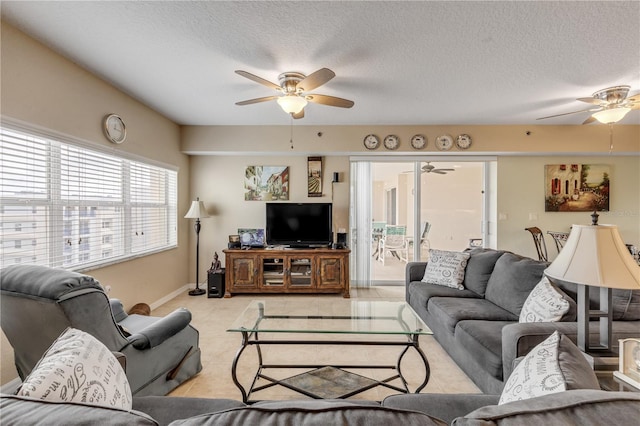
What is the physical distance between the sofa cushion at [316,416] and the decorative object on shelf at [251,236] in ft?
14.8

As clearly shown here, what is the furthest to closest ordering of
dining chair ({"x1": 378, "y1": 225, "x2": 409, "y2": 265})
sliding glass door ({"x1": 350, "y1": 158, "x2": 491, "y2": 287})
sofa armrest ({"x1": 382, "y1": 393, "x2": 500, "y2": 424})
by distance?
dining chair ({"x1": 378, "y1": 225, "x2": 409, "y2": 265})
sliding glass door ({"x1": 350, "y1": 158, "x2": 491, "y2": 287})
sofa armrest ({"x1": 382, "y1": 393, "x2": 500, "y2": 424})

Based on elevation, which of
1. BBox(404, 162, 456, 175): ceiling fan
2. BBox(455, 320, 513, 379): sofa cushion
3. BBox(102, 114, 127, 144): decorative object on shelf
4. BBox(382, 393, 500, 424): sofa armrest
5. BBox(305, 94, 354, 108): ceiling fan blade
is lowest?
BBox(455, 320, 513, 379): sofa cushion

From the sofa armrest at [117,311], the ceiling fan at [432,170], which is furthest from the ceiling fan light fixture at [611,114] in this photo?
the sofa armrest at [117,311]

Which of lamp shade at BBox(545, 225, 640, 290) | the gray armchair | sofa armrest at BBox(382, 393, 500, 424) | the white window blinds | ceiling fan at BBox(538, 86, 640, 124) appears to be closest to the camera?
sofa armrest at BBox(382, 393, 500, 424)

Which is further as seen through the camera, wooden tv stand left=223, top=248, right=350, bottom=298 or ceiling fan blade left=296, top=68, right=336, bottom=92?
wooden tv stand left=223, top=248, right=350, bottom=298

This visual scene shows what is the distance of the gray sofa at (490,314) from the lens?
1915 millimetres

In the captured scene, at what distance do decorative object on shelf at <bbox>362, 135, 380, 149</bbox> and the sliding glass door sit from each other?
14.9 inches

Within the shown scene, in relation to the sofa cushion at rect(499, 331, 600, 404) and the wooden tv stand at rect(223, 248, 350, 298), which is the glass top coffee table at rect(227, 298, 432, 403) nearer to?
the sofa cushion at rect(499, 331, 600, 404)

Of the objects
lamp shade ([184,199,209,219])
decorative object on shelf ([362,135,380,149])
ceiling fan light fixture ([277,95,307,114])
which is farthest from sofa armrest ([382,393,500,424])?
lamp shade ([184,199,209,219])

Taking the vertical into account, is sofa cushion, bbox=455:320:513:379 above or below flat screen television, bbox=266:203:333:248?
below

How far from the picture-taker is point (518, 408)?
2.15 feet

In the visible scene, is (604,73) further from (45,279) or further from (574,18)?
(45,279)

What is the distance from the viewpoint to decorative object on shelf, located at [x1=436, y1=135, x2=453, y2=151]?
4887 mm

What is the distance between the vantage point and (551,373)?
989mm
